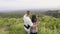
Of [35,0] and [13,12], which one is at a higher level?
[35,0]

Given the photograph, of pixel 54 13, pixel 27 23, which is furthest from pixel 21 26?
pixel 54 13

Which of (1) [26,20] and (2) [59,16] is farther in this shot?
(2) [59,16]

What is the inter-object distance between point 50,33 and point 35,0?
0.84 m

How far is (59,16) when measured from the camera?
10.9ft

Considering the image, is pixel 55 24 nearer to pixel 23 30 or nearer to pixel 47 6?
pixel 47 6

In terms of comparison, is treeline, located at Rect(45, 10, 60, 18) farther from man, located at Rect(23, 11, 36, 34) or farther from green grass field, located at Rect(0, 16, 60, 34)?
man, located at Rect(23, 11, 36, 34)

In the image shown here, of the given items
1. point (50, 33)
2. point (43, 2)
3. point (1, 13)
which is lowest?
point (50, 33)

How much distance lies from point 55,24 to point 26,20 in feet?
2.41

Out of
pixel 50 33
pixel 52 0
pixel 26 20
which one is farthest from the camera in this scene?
pixel 52 0

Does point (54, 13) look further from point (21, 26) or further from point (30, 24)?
point (21, 26)

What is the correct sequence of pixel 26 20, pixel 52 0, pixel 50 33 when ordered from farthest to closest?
pixel 52 0
pixel 50 33
pixel 26 20

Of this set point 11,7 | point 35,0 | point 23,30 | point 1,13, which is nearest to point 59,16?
point 35,0

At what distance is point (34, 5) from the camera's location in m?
3.36

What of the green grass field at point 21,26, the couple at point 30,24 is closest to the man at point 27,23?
the couple at point 30,24
